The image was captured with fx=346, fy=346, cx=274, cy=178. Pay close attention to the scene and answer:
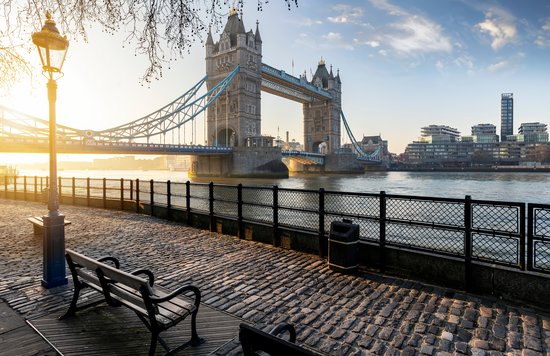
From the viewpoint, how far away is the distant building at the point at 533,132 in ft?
505

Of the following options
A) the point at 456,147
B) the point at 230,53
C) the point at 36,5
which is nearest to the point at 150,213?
the point at 36,5

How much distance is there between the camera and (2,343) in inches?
136

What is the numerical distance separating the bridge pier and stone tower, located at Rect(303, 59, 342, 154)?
4394 cm

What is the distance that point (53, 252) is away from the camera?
4988 millimetres

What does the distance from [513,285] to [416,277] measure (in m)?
1.31

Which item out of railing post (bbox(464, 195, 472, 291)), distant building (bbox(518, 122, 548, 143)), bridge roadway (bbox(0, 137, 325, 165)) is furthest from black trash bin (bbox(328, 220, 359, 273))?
distant building (bbox(518, 122, 548, 143))

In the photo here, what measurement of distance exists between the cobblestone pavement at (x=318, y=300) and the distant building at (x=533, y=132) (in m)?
182

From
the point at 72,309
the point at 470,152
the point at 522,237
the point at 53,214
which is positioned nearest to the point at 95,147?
the point at 53,214

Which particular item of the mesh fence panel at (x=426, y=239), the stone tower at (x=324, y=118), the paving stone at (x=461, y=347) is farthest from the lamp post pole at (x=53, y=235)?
the stone tower at (x=324, y=118)

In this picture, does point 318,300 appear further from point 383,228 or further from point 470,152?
point 470,152

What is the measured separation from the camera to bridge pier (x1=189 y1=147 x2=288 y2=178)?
2419 inches

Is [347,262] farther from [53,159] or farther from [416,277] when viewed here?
[53,159]

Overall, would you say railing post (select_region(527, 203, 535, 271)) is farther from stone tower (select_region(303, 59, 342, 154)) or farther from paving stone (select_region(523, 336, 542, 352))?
stone tower (select_region(303, 59, 342, 154))

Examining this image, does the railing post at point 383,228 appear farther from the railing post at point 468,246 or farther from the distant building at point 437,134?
the distant building at point 437,134
